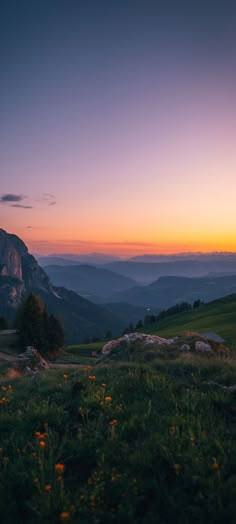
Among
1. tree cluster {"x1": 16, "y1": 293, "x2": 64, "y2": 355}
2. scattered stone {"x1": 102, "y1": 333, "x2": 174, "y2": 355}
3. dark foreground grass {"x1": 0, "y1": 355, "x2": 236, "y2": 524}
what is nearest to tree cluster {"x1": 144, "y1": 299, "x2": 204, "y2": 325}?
tree cluster {"x1": 16, "y1": 293, "x2": 64, "y2": 355}

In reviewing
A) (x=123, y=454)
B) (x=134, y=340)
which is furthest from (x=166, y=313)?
(x=123, y=454)

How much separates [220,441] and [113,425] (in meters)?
1.63

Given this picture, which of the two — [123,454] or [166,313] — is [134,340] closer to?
[123,454]

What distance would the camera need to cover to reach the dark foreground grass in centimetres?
418

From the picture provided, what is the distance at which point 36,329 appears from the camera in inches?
2329

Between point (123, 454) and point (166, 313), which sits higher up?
point (123, 454)

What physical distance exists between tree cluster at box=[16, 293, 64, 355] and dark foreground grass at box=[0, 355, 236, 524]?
5250cm

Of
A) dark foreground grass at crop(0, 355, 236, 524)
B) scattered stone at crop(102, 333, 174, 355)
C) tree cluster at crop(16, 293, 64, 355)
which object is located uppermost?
dark foreground grass at crop(0, 355, 236, 524)

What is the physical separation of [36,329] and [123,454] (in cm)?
5637

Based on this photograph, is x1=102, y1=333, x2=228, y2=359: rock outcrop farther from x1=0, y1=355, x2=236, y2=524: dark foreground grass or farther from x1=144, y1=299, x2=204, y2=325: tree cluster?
x1=144, y1=299, x2=204, y2=325: tree cluster

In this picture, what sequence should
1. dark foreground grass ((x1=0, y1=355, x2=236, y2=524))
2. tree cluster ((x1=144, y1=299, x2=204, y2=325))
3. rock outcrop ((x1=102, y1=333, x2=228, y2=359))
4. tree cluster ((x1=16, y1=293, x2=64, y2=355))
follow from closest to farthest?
dark foreground grass ((x1=0, y1=355, x2=236, y2=524)) < rock outcrop ((x1=102, y1=333, x2=228, y2=359)) < tree cluster ((x1=16, y1=293, x2=64, y2=355)) < tree cluster ((x1=144, y1=299, x2=204, y2=325))

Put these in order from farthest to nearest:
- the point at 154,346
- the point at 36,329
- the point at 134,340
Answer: the point at 36,329 < the point at 134,340 < the point at 154,346

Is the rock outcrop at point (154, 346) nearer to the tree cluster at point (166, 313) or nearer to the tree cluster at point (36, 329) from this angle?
the tree cluster at point (36, 329)

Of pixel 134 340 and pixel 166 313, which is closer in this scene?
pixel 134 340
